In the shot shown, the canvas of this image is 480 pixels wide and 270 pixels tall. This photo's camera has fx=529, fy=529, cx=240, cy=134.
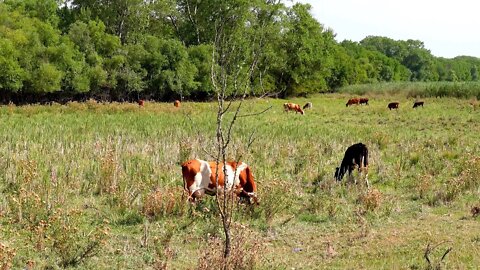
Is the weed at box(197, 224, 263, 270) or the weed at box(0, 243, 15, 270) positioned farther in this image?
Result: the weed at box(197, 224, 263, 270)

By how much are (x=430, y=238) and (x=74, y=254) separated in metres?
4.90

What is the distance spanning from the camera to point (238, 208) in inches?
357

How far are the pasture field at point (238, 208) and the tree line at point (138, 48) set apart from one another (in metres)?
11.5

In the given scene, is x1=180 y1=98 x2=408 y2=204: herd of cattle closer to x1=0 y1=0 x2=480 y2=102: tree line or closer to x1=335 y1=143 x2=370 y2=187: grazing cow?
x1=335 y1=143 x2=370 y2=187: grazing cow

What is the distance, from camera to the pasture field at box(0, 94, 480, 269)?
6.74 metres

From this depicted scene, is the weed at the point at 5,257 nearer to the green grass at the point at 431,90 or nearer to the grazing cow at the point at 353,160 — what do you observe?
the grazing cow at the point at 353,160

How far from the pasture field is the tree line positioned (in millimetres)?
11457

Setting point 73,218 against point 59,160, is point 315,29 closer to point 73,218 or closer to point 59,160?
point 59,160

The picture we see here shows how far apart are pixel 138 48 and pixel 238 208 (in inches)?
1428

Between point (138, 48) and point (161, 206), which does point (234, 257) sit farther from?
point (138, 48)

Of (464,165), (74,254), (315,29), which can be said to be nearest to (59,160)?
(74,254)

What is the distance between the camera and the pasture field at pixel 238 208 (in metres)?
6.74

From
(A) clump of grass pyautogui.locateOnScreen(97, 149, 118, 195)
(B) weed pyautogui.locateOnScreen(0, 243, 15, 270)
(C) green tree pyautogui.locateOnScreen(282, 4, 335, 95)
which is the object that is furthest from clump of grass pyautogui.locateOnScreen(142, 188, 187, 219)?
(C) green tree pyautogui.locateOnScreen(282, 4, 335, 95)

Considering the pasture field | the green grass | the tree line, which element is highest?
the tree line
